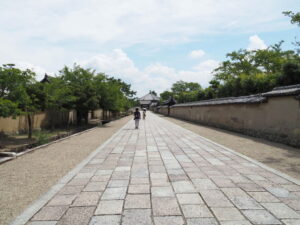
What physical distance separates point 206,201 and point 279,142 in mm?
7106

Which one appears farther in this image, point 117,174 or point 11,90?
point 11,90

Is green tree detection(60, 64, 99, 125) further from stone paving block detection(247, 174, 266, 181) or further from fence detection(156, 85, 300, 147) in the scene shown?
stone paving block detection(247, 174, 266, 181)

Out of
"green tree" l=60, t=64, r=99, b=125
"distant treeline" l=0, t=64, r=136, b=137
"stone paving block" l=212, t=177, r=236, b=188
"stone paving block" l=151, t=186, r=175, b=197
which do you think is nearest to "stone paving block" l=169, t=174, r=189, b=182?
"stone paving block" l=151, t=186, r=175, b=197

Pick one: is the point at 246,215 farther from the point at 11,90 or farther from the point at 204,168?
the point at 11,90

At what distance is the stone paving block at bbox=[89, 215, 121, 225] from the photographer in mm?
2605

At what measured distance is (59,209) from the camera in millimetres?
2986

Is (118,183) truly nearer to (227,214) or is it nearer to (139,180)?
(139,180)

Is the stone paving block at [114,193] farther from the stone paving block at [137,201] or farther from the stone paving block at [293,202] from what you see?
the stone paving block at [293,202]

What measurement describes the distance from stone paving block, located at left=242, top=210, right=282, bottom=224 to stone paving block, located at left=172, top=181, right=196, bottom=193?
988 mm

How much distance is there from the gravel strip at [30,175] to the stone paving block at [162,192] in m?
2.01

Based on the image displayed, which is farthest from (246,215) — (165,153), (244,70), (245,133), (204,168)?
(244,70)

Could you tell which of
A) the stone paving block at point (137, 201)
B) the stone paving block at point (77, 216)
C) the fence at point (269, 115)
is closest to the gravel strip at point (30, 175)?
the stone paving block at point (77, 216)

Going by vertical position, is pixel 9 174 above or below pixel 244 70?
below

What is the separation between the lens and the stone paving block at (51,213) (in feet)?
9.10
